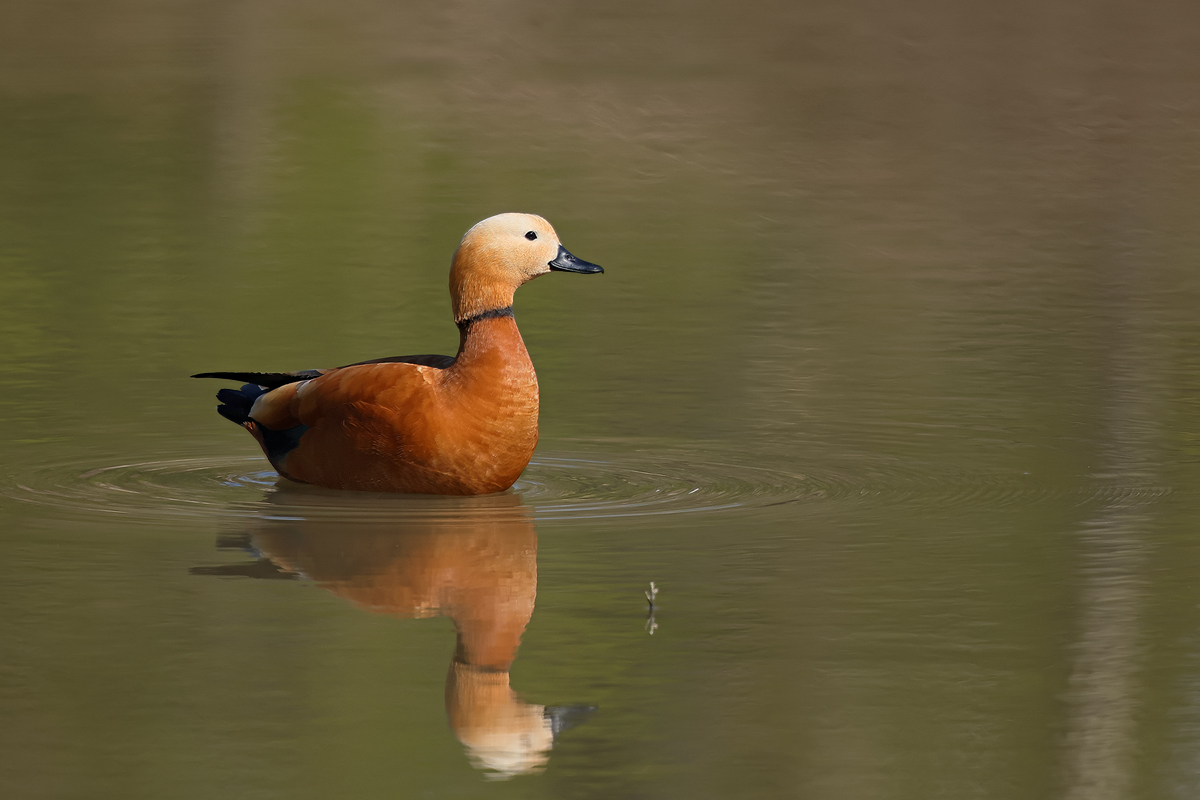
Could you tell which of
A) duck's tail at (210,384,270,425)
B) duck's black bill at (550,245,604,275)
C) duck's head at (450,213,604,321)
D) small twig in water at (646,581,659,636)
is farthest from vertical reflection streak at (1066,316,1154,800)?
duck's tail at (210,384,270,425)

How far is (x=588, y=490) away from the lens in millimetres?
9211

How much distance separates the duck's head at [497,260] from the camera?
9406 mm

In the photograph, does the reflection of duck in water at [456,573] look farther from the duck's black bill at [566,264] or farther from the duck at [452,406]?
the duck's black bill at [566,264]

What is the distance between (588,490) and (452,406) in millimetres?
654

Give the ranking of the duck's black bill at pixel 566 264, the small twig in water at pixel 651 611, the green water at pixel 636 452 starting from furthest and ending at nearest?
the duck's black bill at pixel 566 264, the small twig in water at pixel 651 611, the green water at pixel 636 452

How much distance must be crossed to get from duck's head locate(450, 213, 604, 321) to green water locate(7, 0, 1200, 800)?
82 centimetres

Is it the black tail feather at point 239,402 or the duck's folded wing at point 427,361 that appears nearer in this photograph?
the duck's folded wing at point 427,361

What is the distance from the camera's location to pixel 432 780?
217 inches

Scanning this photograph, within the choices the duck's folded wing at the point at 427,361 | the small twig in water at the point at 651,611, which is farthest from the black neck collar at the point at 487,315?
the small twig in water at the point at 651,611

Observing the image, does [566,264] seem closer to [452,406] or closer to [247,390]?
[452,406]

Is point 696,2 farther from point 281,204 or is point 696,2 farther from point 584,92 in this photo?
point 281,204

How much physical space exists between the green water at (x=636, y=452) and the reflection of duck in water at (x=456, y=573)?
0.02 m

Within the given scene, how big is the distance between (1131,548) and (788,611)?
1651mm

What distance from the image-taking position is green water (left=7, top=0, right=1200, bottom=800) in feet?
19.4
